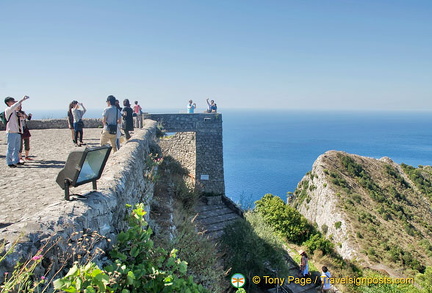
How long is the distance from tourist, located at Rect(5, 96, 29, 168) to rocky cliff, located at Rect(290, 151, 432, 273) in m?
20.9

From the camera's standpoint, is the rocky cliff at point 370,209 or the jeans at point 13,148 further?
the rocky cliff at point 370,209

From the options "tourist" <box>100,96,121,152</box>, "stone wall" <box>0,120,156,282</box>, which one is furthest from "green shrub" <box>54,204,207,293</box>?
"tourist" <box>100,96,121,152</box>

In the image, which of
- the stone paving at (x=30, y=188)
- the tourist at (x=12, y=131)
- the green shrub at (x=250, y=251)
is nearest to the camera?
the stone paving at (x=30, y=188)

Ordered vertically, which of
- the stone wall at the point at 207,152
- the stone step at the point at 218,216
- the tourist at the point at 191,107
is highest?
the tourist at the point at 191,107

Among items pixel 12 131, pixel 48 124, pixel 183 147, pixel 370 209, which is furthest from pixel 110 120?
pixel 370 209

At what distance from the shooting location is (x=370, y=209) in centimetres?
2875

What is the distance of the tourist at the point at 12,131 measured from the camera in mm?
6828

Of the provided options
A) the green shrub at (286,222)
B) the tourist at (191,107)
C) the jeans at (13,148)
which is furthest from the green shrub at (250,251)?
the tourist at (191,107)

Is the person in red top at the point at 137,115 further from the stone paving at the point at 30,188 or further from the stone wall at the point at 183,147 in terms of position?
the stone paving at the point at 30,188

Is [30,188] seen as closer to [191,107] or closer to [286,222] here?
[191,107]

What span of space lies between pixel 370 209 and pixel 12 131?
2970cm

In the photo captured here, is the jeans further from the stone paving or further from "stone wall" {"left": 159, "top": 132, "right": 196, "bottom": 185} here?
"stone wall" {"left": 159, "top": 132, "right": 196, "bottom": 185}

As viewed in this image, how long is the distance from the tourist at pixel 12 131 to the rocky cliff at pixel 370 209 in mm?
20949

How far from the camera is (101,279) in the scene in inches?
88.6
